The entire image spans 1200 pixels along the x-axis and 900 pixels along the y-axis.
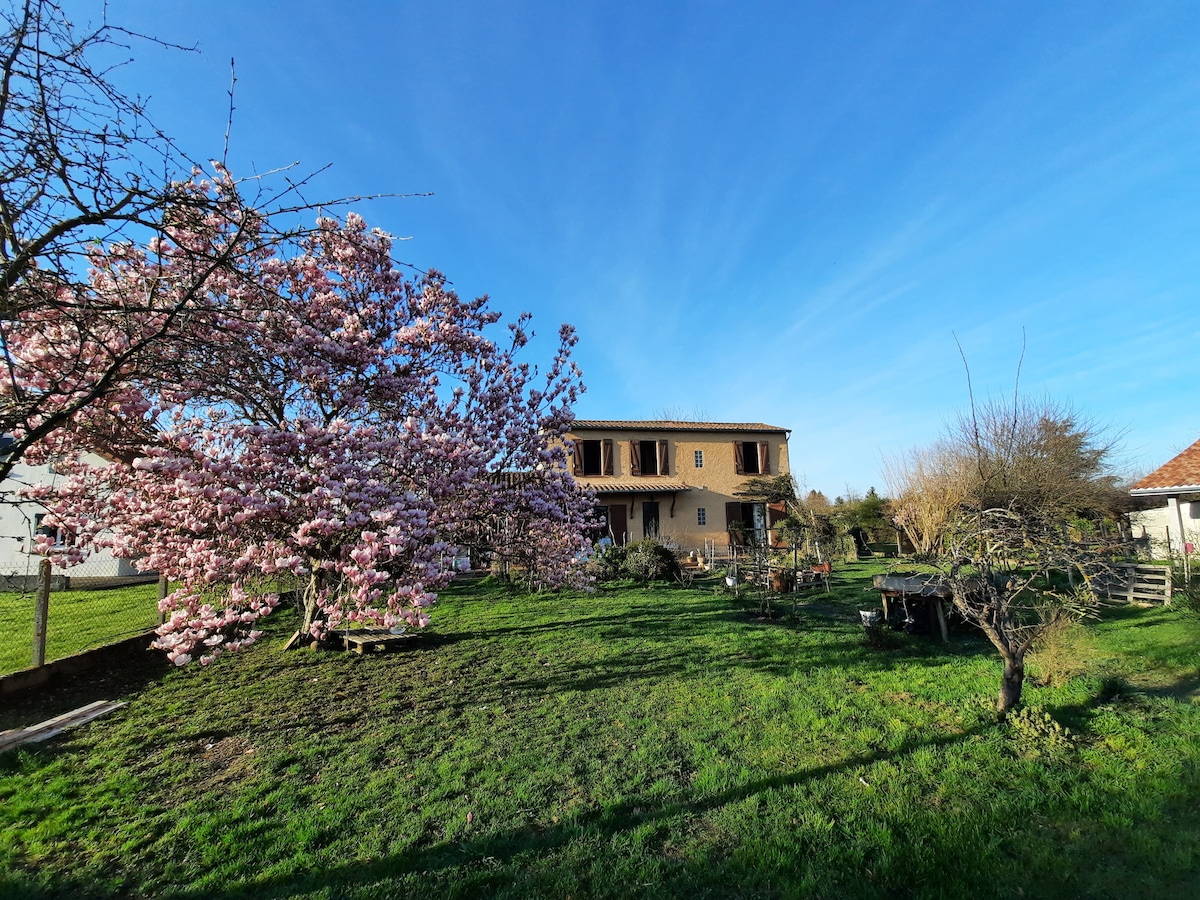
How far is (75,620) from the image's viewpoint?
9.04m

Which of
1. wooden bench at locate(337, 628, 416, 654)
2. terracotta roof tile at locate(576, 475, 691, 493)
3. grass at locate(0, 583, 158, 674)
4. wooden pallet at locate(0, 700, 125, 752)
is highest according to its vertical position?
terracotta roof tile at locate(576, 475, 691, 493)

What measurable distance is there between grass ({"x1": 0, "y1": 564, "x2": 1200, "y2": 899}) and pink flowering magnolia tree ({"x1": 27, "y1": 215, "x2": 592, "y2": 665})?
987 millimetres

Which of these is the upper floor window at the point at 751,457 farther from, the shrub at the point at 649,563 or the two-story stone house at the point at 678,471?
the shrub at the point at 649,563

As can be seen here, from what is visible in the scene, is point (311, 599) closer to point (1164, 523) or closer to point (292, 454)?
point (292, 454)

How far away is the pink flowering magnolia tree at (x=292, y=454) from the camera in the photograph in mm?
4691

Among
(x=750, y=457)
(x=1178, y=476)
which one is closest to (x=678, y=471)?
(x=750, y=457)

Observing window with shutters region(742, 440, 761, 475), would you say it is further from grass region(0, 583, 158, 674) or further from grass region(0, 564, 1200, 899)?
grass region(0, 583, 158, 674)

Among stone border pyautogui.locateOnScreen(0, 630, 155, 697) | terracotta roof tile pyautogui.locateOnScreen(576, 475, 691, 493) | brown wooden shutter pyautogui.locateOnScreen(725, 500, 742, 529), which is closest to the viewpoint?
stone border pyautogui.locateOnScreen(0, 630, 155, 697)

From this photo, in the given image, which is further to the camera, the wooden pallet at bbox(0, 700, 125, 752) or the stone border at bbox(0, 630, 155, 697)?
the stone border at bbox(0, 630, 155, 697)

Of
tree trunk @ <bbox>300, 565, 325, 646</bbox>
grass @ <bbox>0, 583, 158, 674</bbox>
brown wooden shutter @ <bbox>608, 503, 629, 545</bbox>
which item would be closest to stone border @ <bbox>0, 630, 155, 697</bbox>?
grass @ <bbox>0, 583, 158, 674</bbox>

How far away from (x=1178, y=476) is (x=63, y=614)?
78.2ft

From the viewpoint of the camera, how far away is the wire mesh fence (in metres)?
5.98

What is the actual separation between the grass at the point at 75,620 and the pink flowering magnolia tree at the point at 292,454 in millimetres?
2488

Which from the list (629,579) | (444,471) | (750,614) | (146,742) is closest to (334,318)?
(444,471)
